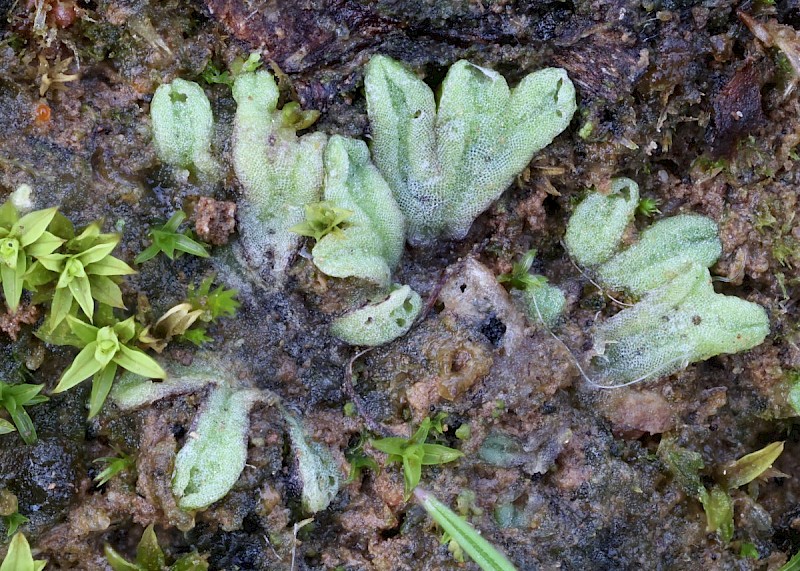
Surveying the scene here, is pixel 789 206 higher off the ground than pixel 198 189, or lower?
lower

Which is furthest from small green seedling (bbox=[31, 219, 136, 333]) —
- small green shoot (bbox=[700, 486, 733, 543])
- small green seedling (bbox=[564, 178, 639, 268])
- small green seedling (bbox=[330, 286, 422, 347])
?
small green shoot (bbox=[700, 486, 733, 543])

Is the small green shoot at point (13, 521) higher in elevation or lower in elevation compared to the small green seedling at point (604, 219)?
lower

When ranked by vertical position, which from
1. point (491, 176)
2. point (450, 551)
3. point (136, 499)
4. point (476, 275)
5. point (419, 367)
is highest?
point (491, 176)

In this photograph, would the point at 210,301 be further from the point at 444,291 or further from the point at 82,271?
the point at 444,291

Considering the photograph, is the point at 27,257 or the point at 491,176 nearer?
the point at 27,257

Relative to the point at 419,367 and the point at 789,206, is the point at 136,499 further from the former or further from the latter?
the point at 789,206


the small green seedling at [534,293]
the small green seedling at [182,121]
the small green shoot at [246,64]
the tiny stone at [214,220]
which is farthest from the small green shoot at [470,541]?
the small green shoot at [246,64]

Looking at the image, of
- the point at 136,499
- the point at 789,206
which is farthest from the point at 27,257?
the point at 789,206

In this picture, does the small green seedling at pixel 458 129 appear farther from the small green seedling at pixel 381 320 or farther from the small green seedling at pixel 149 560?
the small green seedling at pixel 149 560
